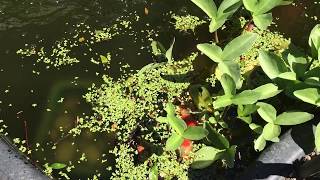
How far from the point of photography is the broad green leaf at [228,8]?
5.13ft

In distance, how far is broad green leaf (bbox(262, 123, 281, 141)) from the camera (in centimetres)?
142

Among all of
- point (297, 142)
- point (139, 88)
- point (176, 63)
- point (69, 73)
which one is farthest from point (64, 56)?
point (297, 142)

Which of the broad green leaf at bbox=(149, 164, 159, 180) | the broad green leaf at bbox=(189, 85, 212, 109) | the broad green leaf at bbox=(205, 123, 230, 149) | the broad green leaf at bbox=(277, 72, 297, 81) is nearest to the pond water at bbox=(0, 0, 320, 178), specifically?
the broad green leaf at bbox=(149, 164, 159, 180)

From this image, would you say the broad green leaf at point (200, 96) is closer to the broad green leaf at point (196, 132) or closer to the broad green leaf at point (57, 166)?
the broad green leaf at point (196, 132)

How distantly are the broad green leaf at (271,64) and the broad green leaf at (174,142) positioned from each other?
363 millimetres

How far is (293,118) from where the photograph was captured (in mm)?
1422

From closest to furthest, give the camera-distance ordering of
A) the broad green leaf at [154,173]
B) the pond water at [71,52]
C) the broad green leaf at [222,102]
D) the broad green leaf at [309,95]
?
1. the broad green leaf at [309,95]
2. the broad green leaf at [222,102]
3. the broad green leaf at [154,173]
4. the pond water at [71,52]

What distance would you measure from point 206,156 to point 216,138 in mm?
77

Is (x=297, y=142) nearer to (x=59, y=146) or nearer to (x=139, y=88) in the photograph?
(x=139, y=88)

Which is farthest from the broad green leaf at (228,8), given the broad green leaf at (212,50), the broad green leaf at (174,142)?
the broad green leaf at (174,142)

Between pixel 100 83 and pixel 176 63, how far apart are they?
0.34 meters

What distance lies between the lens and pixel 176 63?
1951 mm

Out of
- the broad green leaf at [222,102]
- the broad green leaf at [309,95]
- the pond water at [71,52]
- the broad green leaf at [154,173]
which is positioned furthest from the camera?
the pond water at [71,52]

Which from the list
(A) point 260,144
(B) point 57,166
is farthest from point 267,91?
(B) point 57,166
